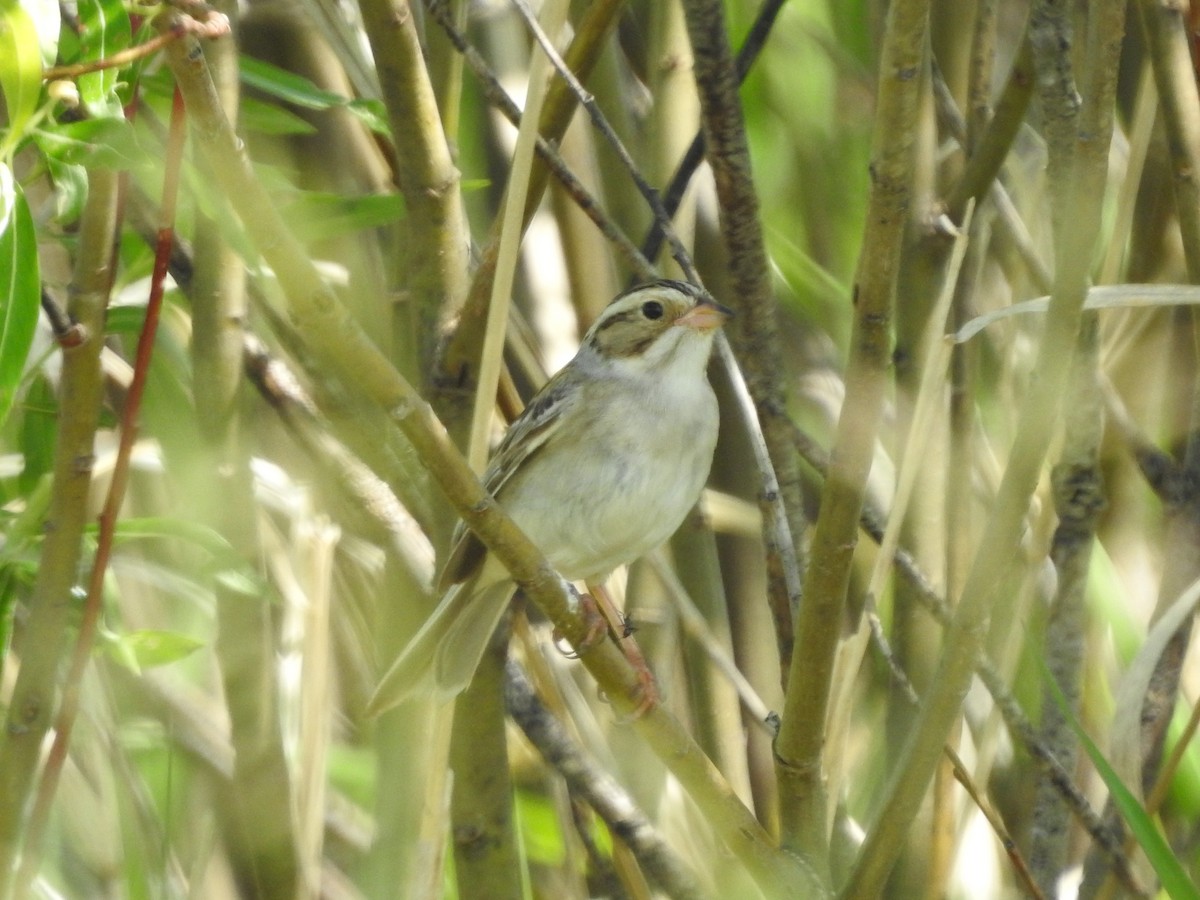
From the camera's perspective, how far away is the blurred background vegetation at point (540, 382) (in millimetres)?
1972

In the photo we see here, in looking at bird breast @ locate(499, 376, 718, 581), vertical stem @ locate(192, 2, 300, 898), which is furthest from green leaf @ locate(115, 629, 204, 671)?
bird breast @ locate(499, 376, 718, 581)

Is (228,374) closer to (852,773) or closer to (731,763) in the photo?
(731,763)

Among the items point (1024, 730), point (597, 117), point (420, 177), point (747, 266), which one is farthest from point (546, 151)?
point (1024, 730)

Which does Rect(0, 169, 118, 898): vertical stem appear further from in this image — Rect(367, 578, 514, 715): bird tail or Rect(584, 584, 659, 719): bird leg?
Rect(584, 584, 659, 719): bird leg

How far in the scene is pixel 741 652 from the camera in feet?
11.7

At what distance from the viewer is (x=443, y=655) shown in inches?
110

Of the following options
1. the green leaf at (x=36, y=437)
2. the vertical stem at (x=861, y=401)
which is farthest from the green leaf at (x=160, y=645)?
the vertical stem at (x=861, y=401)

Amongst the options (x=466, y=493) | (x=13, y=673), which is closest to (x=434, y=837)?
(x=466, y=493)

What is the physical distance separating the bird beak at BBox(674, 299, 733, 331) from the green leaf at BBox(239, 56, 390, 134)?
0.84 metres

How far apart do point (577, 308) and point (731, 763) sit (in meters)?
1.20

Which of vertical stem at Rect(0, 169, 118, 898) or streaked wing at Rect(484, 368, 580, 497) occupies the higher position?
vertical stem at Rect(0, 169, 118, 898)

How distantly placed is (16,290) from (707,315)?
67.4 inches

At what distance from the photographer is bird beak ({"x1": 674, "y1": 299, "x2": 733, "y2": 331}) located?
3.11 metres

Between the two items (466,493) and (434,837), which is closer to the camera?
(466,493)
